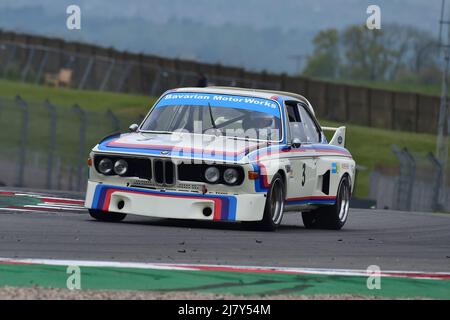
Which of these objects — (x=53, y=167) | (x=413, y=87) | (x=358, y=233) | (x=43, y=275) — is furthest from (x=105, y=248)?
(x=413, y=87)

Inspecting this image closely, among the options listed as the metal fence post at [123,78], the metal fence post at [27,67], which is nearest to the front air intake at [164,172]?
the metal fence post at [123,78]

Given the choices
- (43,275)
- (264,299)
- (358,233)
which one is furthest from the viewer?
(358,233)

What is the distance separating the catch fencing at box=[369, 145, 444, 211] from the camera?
2888 cm

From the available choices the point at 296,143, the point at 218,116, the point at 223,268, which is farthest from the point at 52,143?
the point at 223,268

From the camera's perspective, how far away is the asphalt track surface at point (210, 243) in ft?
40.2

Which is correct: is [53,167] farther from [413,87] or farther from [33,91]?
[413,87]

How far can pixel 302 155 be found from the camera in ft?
53.4

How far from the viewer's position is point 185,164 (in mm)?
14844

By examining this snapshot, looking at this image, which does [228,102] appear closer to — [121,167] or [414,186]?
[121,167]

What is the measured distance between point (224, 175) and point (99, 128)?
1479 centimetres

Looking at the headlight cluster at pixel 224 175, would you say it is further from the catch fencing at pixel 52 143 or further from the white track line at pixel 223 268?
the catch fencing at pixel 52 143

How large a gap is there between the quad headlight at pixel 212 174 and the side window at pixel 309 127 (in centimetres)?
235

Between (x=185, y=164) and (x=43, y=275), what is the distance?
14.5ft

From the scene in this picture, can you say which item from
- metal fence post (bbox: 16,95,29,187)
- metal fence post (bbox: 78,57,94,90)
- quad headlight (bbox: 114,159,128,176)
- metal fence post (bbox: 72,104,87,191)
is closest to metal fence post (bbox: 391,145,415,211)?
metal fence post (bbox: 72,104,87,191)
